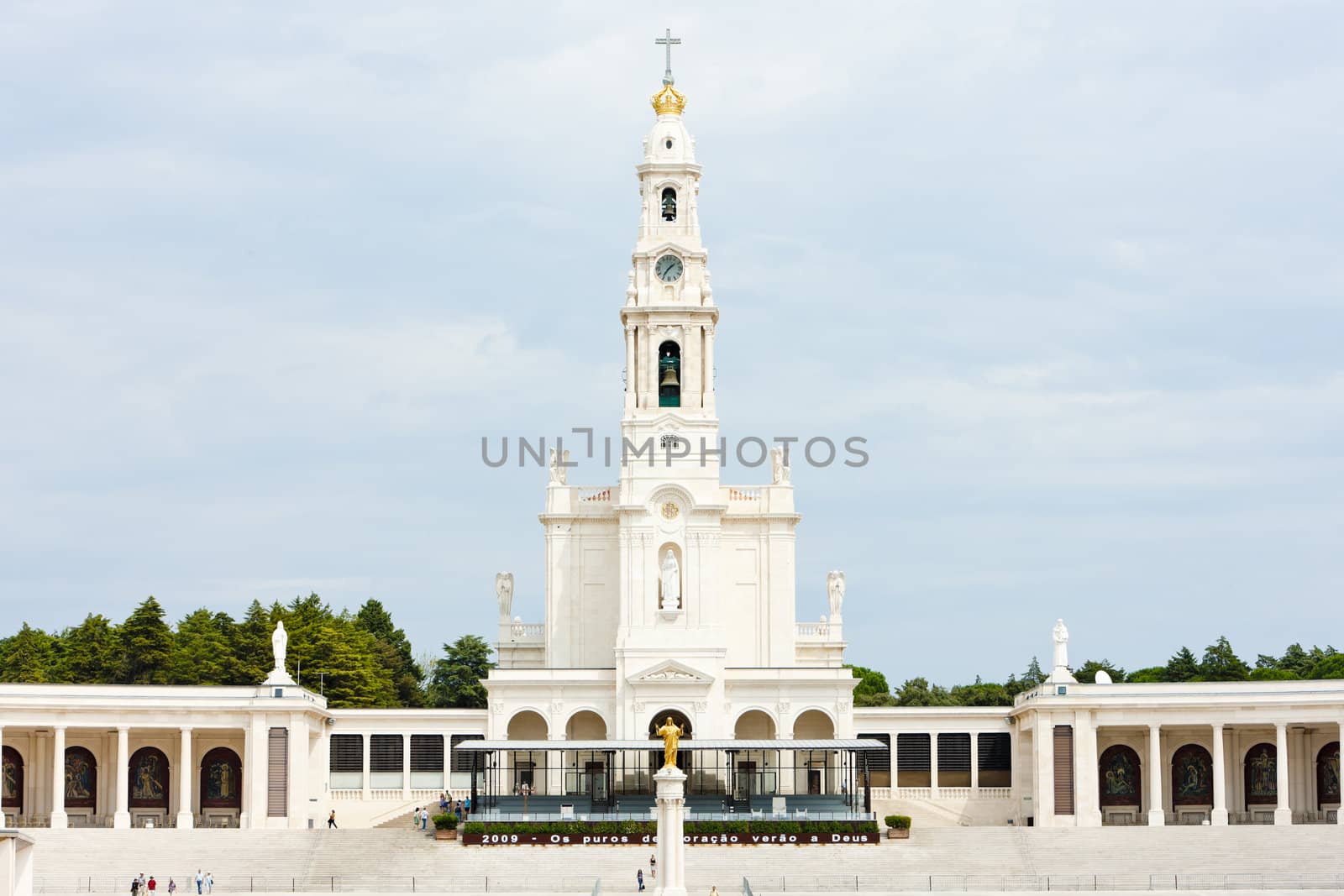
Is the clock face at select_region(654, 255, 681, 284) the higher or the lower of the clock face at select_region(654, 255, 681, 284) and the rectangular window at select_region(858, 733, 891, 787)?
the higher

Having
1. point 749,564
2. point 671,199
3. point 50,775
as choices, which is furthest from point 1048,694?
point 50,775

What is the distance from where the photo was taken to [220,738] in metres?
89.6

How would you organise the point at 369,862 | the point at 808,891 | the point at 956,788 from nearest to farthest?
the point at 808,891, the point at 369,862, the point at 956,788

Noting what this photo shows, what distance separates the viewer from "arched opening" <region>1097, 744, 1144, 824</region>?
9000 centimetres

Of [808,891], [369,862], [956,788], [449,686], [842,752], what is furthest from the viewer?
[449,686]

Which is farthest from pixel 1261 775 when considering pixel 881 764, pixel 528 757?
pixel 528 757

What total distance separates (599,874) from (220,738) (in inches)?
936

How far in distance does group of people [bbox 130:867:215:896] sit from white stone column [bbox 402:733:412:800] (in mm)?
20778

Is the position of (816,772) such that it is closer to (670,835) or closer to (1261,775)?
(1261,775)

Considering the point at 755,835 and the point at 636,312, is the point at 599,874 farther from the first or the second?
the point at 636,312

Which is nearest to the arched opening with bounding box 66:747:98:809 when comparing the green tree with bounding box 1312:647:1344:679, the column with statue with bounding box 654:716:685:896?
the column with statue with bounding box 654:716:685:896

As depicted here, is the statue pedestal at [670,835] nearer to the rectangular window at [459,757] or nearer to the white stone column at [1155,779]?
the white stone column at [1155,779]

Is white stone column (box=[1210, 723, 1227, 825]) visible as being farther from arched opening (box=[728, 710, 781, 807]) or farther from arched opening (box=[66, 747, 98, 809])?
arched opening (box=[66, 747, 98, 809])

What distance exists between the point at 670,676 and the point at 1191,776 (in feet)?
75.6
